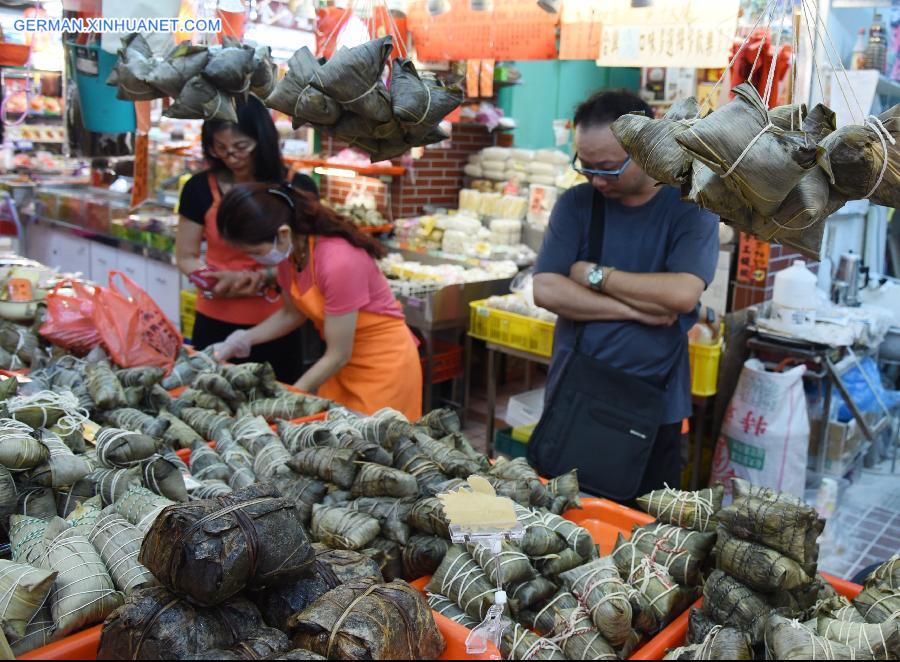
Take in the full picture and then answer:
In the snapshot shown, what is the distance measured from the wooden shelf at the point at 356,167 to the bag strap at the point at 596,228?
389 cm

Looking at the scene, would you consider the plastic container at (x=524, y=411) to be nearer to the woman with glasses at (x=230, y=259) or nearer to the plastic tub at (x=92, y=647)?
the woman with glasses at (x=230, y=259)

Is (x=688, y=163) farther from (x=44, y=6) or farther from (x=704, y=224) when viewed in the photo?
(x=44, y=6)

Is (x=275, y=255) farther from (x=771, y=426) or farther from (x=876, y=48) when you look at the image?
(x=876, y=48)

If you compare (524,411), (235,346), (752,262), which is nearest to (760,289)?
(752,262)

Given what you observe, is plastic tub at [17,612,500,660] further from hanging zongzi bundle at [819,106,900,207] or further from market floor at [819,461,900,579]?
market floor at [819,461,900,579]

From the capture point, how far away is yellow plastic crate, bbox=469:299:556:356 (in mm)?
4422

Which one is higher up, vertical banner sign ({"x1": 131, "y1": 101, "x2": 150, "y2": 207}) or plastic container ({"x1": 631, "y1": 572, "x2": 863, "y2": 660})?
vertical banner sign ({"x1": 131, "y1": 101, "x2": 150, "y2": 207})

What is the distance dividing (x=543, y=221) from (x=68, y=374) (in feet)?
14.2

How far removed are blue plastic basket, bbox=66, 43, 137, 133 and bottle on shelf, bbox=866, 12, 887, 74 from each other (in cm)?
509

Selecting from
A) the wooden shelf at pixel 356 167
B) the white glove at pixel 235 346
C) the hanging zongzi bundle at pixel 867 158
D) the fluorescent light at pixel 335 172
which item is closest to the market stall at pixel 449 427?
the hanging zongzi bundle at pixel 867 158

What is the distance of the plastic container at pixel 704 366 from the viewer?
398cm

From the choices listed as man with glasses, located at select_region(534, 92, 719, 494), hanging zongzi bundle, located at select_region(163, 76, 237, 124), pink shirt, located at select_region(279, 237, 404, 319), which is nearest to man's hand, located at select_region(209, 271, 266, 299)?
pink shirt, located at select_region(279, 237, 404, 319)

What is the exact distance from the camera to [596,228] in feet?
9.59

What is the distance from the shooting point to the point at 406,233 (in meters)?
6.76
